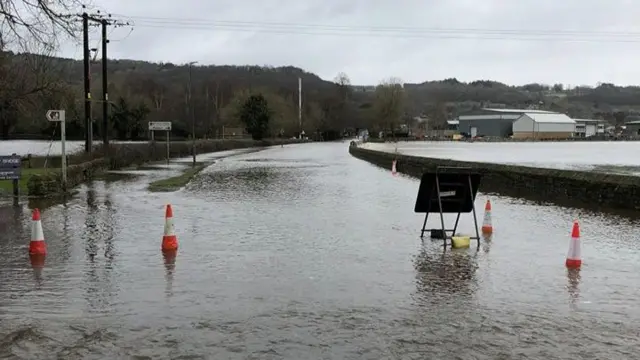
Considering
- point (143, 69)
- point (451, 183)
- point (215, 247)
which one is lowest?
point (215, 247)

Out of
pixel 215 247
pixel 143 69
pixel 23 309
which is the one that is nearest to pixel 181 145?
pixel 215 247

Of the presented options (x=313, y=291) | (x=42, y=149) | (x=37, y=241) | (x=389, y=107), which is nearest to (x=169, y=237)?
(x=37, y=241)

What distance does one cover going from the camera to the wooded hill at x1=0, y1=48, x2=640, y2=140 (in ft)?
70.4

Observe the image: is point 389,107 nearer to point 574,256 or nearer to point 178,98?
point 178,98

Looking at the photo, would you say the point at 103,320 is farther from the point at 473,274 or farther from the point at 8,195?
the point at 8,195

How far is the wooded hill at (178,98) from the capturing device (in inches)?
845

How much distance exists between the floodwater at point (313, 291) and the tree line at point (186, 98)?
6441 mm

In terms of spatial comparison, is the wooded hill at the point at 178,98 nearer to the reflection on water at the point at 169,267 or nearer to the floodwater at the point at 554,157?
the reflection on water at the point at 169,267

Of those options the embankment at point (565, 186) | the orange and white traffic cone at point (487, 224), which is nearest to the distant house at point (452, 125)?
the embankment at point (565, 186)

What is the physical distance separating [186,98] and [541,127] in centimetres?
11224

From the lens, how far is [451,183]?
34.4ft

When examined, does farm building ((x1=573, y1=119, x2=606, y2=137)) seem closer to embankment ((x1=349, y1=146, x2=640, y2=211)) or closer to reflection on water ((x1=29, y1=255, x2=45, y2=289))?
embankment ((x1=349, y1=146, x2=640, y2=211))

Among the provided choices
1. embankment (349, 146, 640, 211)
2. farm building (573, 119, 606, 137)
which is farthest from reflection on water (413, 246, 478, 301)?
farm building (573, 119, 606, 137)

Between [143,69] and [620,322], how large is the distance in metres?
103
